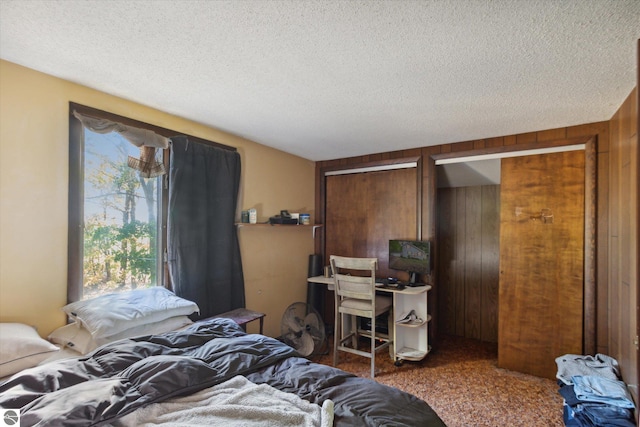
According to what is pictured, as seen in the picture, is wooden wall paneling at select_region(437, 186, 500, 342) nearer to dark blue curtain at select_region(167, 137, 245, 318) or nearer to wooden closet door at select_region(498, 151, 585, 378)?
wooden closet door at select_region(498, 151, 585, 378)

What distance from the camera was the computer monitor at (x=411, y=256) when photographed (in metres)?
3.39

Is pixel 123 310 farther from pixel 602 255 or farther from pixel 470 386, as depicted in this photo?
pixel 602 255

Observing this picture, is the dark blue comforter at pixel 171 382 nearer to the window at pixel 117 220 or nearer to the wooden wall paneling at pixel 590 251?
the window at pixel 117 220

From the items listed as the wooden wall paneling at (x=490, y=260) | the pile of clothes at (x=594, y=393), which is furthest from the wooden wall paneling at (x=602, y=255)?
the wooden wall paneling at (x=490, y=260)

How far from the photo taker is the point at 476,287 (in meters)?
3.97

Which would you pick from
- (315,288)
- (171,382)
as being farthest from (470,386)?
(171,382)

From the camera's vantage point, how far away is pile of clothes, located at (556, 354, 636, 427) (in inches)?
75.9

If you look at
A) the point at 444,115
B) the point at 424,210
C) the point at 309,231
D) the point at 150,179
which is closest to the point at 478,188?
the point at 424,210

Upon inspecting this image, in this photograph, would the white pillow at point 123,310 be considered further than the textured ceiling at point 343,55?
Yes

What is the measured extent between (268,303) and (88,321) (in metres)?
1.94

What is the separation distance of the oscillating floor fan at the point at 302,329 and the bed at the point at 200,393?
1.61 m

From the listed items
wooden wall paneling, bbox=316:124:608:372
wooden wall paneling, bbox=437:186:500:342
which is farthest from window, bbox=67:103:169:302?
wooden wall paneling, bbox=437:186:500:342

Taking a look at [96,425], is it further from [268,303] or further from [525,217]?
[525,217]

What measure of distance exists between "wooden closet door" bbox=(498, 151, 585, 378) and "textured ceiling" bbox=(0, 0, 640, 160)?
1.81 ft
